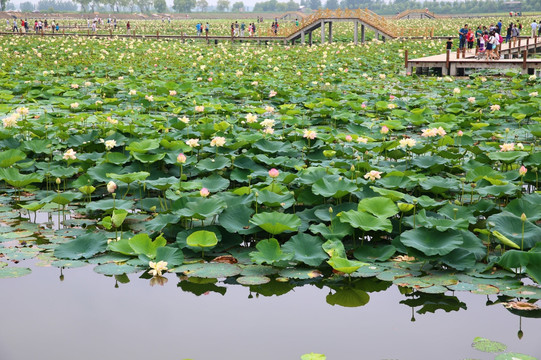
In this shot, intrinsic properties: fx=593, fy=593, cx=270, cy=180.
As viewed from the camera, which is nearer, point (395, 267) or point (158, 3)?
point (395, 267)

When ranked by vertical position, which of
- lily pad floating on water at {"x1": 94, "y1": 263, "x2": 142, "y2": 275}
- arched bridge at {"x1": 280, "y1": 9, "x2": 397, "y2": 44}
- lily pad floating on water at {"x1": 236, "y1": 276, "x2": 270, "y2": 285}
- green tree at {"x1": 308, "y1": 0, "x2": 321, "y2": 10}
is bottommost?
lily pad floating on water at {"x1": 236, "y1": 276, "x2": 270, "y2": 285}

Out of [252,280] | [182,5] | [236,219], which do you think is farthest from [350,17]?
[182,5]

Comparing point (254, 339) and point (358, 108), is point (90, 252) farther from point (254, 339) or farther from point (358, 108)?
point (358, 108)

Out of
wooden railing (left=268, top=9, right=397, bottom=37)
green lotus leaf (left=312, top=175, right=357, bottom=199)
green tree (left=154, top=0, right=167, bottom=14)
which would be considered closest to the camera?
green lotus leaf (left=312, top=175, right=357, bottom=199)

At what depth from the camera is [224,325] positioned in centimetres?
297

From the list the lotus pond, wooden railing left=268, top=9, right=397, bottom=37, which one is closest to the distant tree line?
wooden railing left=268, top=9, right=397, bottom=37

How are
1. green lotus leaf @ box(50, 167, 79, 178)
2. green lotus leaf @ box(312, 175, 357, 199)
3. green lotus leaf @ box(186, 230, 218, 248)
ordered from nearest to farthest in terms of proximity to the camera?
green lotus leaf @ box(186, 230, 218, 248)
green lotus leaf @ box(312, 175, 357, 199)
green lotus leaf @ box(50, 167, 79, 178)

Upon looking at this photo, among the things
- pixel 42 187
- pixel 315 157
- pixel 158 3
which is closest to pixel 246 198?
pixel 315 157

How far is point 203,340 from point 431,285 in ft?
4.16

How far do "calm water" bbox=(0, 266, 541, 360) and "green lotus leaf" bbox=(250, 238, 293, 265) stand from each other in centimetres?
19

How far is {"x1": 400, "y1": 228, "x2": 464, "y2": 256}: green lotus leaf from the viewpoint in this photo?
3.24m

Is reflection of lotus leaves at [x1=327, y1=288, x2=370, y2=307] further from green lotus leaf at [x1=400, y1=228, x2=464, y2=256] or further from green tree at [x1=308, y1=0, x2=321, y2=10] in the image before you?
green tree at [x1=308, y1=0, x2=321, y2=10]

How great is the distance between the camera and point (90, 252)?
3.62 metres

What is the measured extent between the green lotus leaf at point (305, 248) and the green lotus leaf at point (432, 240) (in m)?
0.48
